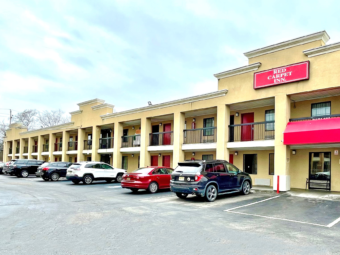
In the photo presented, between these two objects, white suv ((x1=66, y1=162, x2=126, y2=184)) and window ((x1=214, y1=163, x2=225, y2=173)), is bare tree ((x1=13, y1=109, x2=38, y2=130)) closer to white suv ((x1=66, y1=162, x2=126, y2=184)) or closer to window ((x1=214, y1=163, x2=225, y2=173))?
white suv ((x1=66, y1=162, x2=126, y2=184))

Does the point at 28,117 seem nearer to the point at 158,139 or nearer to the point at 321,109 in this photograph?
the point at 158,139

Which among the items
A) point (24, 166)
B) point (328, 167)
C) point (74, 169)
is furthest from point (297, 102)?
point (24, 166)

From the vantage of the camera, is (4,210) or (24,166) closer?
(4,210)

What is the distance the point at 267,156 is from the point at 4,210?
14.3m

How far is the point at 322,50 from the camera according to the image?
1396 cm

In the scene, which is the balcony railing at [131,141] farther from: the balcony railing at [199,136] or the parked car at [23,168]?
the parked car at [23,168]

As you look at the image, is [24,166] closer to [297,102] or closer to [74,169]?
[74,169]

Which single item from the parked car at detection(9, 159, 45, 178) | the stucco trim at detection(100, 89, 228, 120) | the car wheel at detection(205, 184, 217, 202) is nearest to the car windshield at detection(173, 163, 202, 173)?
the car wheel at detection(205, 184, 217, 202)

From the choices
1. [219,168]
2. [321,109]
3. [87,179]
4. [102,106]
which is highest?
[102,106]

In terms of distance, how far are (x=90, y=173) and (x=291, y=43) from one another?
1515 cm

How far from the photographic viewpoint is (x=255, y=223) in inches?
316

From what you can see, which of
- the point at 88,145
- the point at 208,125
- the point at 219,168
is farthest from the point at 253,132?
the point at 88,145

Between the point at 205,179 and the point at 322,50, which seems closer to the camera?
the point at 205,179

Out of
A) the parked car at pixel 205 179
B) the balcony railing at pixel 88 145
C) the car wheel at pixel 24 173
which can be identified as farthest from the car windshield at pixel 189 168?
the car wheel at pixel 24 173
